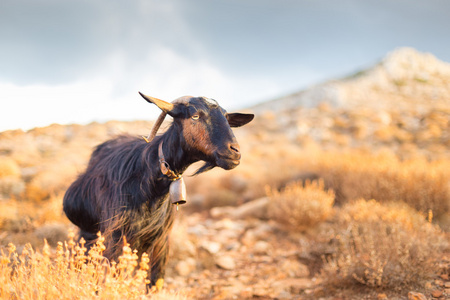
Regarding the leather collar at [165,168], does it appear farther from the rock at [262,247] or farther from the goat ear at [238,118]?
the rock at [262,247]

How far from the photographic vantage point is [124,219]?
8.59 feet

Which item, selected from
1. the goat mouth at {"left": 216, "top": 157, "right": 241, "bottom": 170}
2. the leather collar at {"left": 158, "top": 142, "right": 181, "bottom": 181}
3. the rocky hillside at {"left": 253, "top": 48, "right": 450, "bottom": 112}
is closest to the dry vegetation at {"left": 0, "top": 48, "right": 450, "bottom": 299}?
the leather collar at {"left": 158, "top": 142, "right": 181, "bottom": 181}

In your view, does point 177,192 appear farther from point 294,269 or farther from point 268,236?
point 268,236

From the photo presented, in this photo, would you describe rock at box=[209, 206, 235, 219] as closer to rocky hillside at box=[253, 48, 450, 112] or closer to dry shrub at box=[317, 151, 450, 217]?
dry shrub at box=[317, 151, 450, 217]

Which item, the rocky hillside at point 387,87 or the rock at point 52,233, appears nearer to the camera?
the rock at point 52,233

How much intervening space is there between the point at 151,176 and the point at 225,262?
306cm

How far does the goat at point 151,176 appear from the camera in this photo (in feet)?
7.93

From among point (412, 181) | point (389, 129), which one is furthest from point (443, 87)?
point (412, 181)

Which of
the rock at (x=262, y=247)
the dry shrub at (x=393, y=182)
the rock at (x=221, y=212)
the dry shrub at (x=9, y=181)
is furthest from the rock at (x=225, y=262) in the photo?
the dry shrub at (x=9, y=181)

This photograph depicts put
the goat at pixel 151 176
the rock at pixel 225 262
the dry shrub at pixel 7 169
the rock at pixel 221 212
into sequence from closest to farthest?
1. the goat at pixel 151 176
2. the rock at pixel 225 262
3. the dry shrub at pixel 7 169
4. the rock at pixel 221 212

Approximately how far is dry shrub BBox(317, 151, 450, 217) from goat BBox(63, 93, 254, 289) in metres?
4.95

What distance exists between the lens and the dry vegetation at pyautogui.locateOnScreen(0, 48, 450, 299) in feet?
6.91

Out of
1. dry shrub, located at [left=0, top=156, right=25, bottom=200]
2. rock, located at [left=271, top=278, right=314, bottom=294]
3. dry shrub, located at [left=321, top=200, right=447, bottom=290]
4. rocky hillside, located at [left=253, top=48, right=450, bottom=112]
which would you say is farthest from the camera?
rocky hillside, located at [left=253, top=48, right=450, bottom=112]

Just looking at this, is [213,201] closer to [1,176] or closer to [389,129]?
[1,176]
